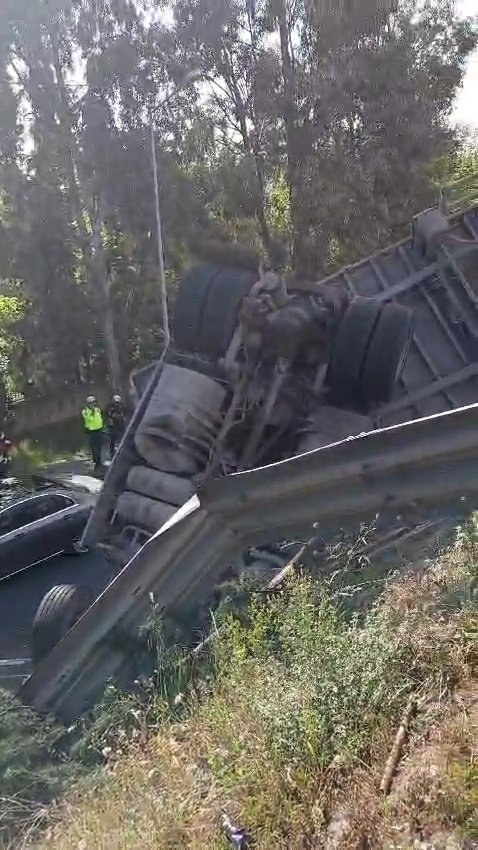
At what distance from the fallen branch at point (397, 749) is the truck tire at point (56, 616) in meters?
3.12

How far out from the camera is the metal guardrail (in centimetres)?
355

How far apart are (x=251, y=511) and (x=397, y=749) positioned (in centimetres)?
173

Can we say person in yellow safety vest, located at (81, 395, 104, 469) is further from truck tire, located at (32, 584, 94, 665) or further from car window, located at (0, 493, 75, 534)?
truck tire, located at (32, 584, 94, 665)

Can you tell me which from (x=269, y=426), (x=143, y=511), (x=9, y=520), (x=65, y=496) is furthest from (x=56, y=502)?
(x=269, y=426)

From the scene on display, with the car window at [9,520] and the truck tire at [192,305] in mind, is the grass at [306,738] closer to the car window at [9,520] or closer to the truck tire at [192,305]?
the truck tire at [192,305]

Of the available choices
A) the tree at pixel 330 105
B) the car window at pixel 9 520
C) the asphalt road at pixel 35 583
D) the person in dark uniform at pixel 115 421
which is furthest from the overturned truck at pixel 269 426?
the tree at pixel 330 105

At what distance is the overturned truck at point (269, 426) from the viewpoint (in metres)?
3.79

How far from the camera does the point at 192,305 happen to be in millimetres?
7160

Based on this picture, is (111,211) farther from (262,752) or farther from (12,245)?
(262,752)

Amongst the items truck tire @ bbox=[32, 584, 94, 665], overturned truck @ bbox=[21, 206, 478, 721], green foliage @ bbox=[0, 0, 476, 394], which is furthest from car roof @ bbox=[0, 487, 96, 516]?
green foliage @ bbox=[0, 0, 476, 394]

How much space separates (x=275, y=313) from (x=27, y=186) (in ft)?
60.2

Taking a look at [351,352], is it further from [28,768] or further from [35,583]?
[28,768]

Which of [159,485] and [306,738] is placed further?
[159,485]

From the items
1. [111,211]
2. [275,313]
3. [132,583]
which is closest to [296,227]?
[111,211]
